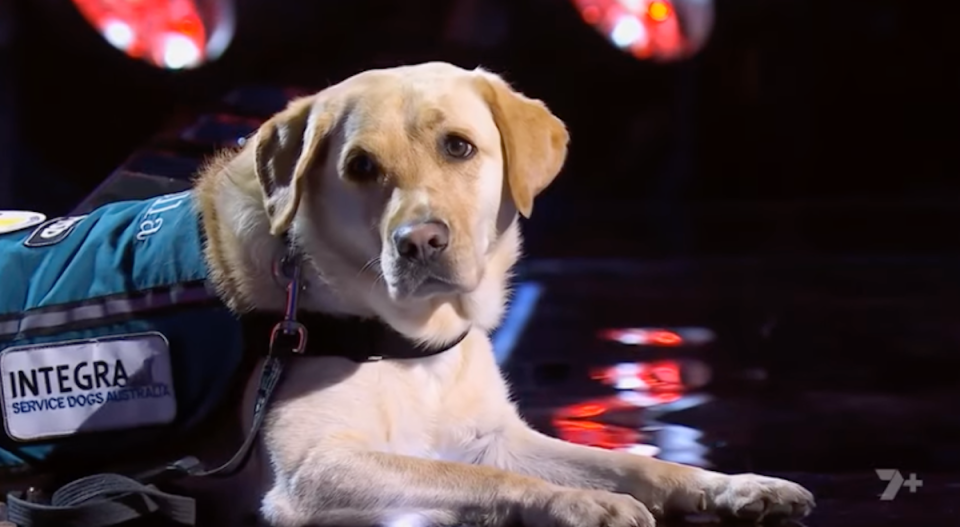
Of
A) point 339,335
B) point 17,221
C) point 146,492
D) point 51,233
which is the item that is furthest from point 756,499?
point 17,221

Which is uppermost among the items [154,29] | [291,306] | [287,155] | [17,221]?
[154,29]

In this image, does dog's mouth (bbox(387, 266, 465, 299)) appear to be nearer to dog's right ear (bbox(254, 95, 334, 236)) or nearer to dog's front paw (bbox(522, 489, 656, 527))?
dog's right ear (bbox(254, 95, 334, 236))

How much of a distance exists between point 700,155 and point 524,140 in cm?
368

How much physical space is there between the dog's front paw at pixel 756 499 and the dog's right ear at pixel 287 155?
685mm

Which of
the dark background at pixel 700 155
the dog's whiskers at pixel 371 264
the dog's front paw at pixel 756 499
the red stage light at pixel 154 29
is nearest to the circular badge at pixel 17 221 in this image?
the dog's whiskers at pixel 371 264

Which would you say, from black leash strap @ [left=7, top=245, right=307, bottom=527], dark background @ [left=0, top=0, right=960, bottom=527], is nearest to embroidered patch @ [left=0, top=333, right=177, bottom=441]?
black leash strap @ [left=7, top=245, right=307, bottom=527]

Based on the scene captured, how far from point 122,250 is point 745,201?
4.03 meters

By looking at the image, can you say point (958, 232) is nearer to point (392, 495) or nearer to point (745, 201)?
point (745, 201)

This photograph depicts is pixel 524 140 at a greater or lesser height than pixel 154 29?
lesser

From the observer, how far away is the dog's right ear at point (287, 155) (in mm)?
1765

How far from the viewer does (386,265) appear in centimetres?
171

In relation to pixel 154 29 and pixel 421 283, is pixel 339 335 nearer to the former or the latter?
pixel 421 283

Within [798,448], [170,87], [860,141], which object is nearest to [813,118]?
[860,141]

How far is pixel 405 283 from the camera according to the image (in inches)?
67.1
